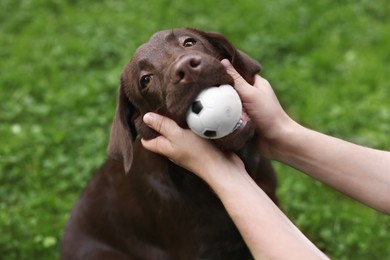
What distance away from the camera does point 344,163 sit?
10.3 feet

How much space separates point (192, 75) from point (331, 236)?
6.59 feet

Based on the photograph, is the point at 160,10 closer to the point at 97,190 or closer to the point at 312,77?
the point at 312,77

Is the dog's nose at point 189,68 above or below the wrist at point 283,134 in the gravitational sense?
above

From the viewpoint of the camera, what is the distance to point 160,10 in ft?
20.8

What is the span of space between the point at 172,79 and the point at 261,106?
52cm

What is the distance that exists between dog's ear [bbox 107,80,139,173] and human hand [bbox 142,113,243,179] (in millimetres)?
277

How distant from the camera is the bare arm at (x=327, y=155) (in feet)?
10.2

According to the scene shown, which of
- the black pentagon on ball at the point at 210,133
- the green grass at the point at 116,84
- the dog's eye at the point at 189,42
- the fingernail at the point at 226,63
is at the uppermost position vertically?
the fingernail at the point at 226,63

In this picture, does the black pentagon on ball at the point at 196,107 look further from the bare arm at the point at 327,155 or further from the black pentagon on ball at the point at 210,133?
the bare arm at the point at 327,155

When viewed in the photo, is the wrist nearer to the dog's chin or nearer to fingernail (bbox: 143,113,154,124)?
the dog's chin

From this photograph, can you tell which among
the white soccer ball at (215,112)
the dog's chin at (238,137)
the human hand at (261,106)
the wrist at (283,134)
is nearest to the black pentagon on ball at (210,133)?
the white soccer ball at (215,112)

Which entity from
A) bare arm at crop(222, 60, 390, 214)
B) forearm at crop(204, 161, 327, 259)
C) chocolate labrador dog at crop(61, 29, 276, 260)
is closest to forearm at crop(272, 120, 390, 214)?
bare arm at crop(222, 60, 390, 214)

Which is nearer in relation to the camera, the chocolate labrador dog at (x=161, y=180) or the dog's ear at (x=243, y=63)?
the chocolate labrador dog at (x=161, y=180)

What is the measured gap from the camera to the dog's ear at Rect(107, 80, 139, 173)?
3176 mm
